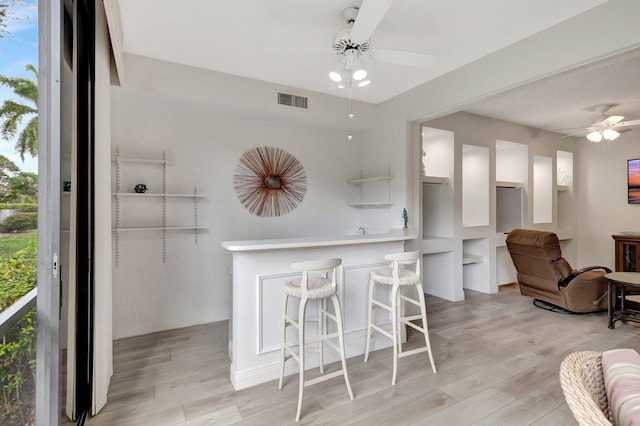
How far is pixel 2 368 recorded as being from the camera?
3.06ft

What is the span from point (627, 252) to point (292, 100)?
5.93 metres

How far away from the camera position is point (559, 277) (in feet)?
12.5

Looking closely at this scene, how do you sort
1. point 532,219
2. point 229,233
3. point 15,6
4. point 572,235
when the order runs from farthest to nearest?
point 572,235 → point 532,219 → point 229,233 → point 15,6

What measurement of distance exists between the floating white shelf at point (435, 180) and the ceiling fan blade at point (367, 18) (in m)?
2.80

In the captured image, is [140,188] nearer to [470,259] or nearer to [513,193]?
[470,259]

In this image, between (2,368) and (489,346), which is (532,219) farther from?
(2,368)

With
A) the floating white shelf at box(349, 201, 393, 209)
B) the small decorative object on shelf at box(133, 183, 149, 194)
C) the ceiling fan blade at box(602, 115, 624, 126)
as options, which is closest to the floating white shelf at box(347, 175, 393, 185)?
the floating white shelf at box(349, 201, 393, 209)

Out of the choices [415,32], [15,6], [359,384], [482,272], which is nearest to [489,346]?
[359,384]

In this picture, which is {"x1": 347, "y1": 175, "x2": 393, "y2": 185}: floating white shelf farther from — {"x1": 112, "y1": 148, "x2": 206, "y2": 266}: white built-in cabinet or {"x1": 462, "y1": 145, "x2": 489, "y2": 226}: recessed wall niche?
{"x1": 112, "y1": 148, "x2": 206, "y2": 266}: white built-in cabinet

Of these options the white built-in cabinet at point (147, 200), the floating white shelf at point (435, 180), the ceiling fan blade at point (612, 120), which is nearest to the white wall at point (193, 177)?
the white built-in cabinet at point (147, 200)

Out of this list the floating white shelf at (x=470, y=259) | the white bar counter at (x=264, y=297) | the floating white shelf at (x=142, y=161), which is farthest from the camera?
the floating white shelf at (x=470, y=259)

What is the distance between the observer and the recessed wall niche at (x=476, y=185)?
4.83 meters

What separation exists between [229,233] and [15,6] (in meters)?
2.92

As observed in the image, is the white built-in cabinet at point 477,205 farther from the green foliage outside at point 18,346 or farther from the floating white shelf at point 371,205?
the green foliage outside at point 18,346
